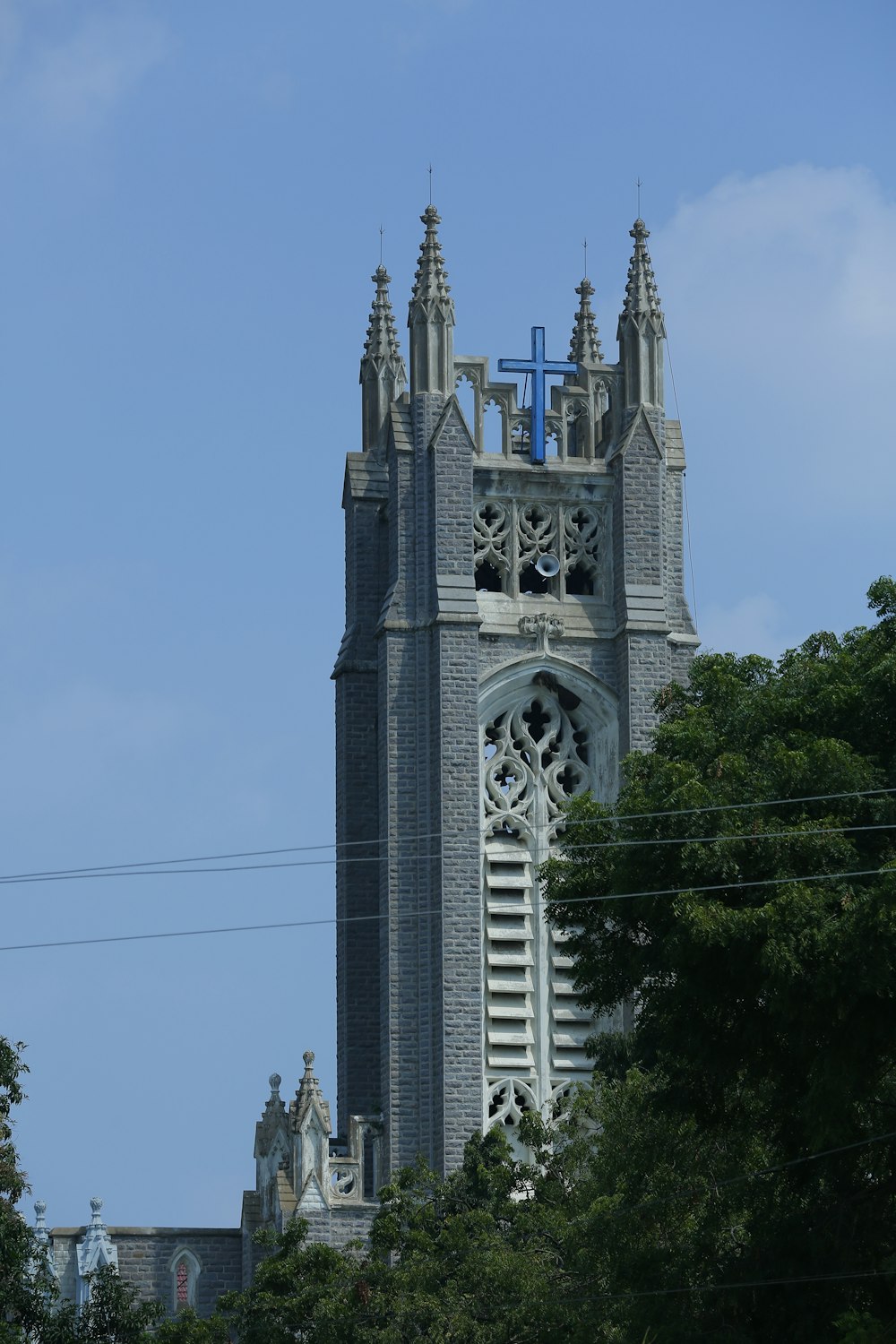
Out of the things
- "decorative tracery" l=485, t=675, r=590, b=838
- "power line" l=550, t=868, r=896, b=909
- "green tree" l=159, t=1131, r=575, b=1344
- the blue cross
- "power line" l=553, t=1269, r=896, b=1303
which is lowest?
"power line" l=553, t=1269, r=896, b=1303

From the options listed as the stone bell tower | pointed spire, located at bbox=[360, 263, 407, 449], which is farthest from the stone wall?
pointed spire, located at bbox=[360, 263, 407, 449]

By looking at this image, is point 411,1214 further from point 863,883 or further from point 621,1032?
point 863,883

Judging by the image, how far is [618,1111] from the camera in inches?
1873

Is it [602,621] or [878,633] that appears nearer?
[878,633]

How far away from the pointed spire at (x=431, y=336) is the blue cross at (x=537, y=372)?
119 cm

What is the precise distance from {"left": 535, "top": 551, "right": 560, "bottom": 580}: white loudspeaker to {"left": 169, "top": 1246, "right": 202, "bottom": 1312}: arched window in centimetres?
1388

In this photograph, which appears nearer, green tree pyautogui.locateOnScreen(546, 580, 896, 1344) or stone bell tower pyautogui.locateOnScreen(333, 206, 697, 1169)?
green tree pyautogui.locateOnScreen(546, 580, 896, 1344)

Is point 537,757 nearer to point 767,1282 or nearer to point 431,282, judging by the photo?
point 431,282

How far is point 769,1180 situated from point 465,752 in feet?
69.0

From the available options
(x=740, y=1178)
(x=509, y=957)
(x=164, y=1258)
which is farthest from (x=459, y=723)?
(x=740, y=1178)

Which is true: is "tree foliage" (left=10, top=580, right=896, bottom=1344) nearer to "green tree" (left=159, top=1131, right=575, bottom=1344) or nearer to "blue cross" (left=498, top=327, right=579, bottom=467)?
"green tree" (left=159, top=1131, right=575, bottom=1344)

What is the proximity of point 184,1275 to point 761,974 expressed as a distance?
26914 mm

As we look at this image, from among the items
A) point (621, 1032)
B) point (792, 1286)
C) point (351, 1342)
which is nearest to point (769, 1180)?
point (792, 1286)

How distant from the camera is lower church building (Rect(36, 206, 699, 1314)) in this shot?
6153 centimetres
